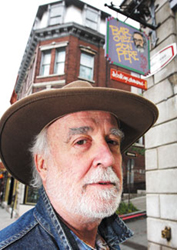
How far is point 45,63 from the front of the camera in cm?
1282

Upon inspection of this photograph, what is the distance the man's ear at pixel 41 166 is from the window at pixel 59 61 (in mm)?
11333

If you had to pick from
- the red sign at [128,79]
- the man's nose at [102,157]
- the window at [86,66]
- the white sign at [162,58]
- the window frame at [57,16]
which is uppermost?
the window frame at [57,16]

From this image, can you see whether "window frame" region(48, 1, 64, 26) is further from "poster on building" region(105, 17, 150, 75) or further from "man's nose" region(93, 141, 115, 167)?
"man's nose" region(93, 141, 115, 167)

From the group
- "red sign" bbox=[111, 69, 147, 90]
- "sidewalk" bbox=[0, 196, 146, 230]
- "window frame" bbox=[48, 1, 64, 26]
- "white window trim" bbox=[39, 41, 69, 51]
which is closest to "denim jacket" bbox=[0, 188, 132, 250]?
"red sign" bbox=[111, 69, 147, 90]

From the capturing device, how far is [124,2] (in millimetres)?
5297

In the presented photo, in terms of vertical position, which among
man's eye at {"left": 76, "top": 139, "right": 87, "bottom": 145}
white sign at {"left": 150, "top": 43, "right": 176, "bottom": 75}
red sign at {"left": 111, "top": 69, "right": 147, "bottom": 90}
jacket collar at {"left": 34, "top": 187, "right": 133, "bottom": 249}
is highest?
white sign at {"left": 150, "top": 43, "right": 176, "bottom": 75}

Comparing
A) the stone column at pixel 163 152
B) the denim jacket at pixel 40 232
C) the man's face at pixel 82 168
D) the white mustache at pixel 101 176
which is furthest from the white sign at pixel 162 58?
the denim jacket at pixel 40 232

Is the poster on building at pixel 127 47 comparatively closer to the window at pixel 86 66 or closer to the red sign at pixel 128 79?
the red sign at pixel 128 79

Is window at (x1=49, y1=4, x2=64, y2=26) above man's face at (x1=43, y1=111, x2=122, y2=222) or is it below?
above

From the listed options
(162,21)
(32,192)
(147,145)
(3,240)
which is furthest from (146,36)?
(32,192)

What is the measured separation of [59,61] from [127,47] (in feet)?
29.3

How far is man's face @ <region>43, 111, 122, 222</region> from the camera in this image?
50.2 inches

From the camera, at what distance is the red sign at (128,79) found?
171 inches

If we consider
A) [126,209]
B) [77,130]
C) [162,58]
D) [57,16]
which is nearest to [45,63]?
[57,16]
